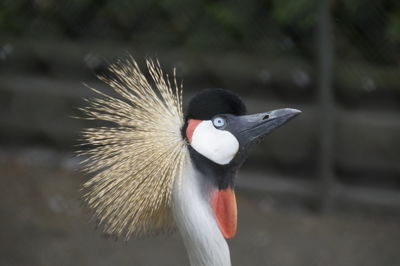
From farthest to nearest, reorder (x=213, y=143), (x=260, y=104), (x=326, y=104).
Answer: (x=260, y=104), (x=326, y=104), (x=213, y=143)

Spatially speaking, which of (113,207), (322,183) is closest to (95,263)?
(322,183)

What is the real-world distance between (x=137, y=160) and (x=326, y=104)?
142 cm

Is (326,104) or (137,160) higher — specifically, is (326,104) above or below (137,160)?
above

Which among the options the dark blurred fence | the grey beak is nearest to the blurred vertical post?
the dark blurred fence

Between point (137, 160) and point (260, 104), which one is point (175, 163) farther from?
point (260, 104)

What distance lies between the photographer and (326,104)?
2.37m

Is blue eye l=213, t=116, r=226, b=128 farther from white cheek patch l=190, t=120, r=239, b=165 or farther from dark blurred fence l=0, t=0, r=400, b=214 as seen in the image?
dark blurred fence l=0, t=0, r=400, b=214

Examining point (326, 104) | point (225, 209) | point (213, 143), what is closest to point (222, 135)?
point (213, 143)

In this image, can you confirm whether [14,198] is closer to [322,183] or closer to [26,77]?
[26,77]

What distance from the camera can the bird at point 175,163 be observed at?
1039 millimetres

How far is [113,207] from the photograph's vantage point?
1.07 metres

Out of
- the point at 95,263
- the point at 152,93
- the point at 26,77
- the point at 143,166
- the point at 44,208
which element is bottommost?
the point at 95,263

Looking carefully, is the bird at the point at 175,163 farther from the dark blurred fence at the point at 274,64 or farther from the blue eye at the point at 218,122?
the dark blurred fence at the point at 274,64

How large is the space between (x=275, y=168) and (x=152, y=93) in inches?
60.3
